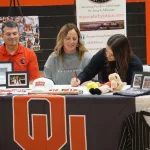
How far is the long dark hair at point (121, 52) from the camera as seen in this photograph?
115 inches

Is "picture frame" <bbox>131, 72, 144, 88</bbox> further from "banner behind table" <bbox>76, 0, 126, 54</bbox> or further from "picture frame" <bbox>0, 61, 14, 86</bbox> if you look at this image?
"banner behind table" <bbox>76, 0, 126, 54</bbox>

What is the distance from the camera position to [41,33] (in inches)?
219

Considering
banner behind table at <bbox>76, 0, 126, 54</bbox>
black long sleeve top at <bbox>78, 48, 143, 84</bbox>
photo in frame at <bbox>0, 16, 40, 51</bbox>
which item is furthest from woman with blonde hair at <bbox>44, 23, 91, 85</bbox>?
photo in frame at <bbox>0, 16, 40, 51</bbox>

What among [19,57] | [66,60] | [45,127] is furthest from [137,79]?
[19,57]

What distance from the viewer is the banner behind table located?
484 centimetres

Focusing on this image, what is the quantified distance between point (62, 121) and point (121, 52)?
870 mm

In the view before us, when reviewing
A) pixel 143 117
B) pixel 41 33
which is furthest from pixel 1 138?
pixel 41 33

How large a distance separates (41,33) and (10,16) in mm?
645

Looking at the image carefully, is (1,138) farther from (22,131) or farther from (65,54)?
(65,54)

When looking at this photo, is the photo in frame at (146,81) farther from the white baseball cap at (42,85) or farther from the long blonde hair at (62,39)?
the long blonde hair at (62,39)

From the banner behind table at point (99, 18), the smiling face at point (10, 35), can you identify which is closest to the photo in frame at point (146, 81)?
the smiling face at point (10, 35)

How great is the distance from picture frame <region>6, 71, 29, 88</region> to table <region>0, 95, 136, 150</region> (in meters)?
0.33

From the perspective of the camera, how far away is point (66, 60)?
3.39 meters

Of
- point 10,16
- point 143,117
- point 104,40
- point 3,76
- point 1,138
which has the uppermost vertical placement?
point 10,16
